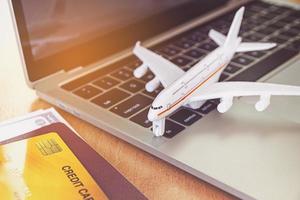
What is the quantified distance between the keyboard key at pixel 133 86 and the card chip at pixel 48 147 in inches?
5.6

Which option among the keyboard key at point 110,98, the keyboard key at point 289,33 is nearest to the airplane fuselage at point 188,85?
the keyboard key at point 110,98

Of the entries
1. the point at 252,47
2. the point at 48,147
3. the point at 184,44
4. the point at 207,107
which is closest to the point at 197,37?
the point at 184,44

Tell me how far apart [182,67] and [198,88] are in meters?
0.15

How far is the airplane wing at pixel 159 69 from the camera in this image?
1.95 feet

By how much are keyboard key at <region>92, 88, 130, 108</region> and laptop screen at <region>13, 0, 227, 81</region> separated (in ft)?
0.29

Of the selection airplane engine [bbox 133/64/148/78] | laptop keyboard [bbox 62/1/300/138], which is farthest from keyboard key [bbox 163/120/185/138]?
airplane engine [bbox 133/64/148/78]

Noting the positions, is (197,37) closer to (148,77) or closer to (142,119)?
(148,77)

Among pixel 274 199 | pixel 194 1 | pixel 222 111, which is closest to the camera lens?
pixel 274 199

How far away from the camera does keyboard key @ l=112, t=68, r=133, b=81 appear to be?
2.16ft

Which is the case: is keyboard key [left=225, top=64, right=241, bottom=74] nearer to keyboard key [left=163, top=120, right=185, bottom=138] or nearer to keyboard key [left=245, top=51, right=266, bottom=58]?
keyboard key [left=245, top=51, right=266, bottom=58]

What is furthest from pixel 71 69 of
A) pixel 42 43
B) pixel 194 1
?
pixel 194 1

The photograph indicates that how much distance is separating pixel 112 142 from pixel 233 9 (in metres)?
0.45

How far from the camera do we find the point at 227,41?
63cm

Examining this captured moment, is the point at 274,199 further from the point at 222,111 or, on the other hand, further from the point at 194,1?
the point at 194,1
